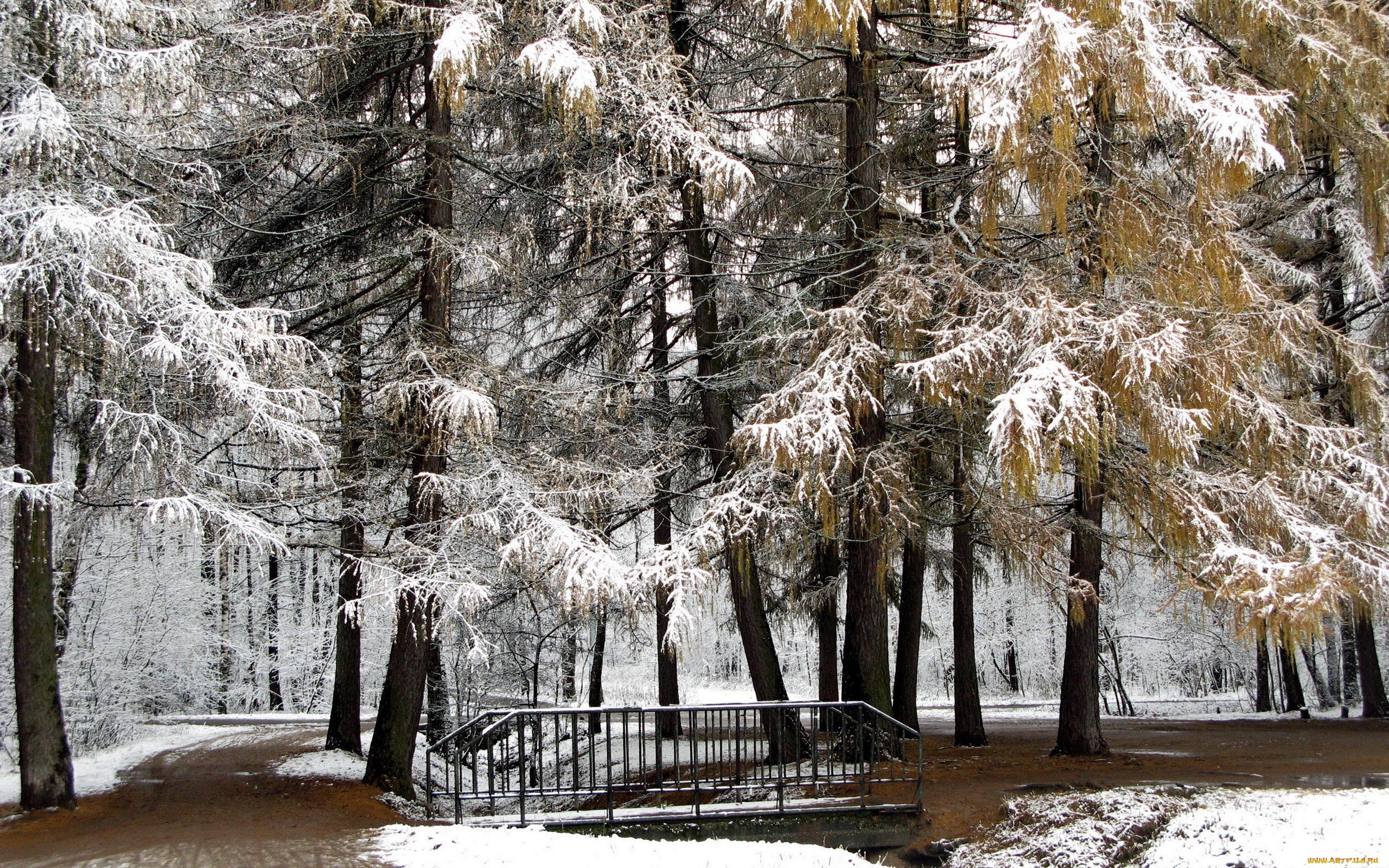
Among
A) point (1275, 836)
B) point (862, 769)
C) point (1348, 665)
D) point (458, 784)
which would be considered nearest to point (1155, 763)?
point (1275, 836)

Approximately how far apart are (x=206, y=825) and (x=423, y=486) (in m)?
3.67

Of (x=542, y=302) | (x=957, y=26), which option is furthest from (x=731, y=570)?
(x=957, y=26)

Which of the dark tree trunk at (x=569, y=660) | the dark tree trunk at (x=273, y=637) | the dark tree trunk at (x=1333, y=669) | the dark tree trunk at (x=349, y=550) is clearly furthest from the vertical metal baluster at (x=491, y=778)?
the dark tree trunk at (x=1333, y=669)

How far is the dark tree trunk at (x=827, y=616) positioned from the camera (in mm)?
13539

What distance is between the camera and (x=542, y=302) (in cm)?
1262

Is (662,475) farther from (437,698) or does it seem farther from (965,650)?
(965,650)

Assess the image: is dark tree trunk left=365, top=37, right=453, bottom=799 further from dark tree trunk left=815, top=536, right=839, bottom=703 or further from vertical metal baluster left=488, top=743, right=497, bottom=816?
dark tree trunk left=815, top=536, right=839, bottom=703

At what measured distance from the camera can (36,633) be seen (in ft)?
28.1

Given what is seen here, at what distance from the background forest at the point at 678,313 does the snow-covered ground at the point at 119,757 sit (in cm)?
94

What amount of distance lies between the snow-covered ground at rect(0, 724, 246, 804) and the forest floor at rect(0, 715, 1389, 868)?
297 millimetres

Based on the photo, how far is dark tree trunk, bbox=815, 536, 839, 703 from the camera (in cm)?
1354

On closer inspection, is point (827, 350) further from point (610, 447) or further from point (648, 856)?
point (648, 856)

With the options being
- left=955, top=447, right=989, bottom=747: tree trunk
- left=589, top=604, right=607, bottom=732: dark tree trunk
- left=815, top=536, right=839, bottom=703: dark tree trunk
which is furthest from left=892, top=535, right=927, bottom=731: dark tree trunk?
left=589, top=604, right=607, bottom=732: dark tree trunk

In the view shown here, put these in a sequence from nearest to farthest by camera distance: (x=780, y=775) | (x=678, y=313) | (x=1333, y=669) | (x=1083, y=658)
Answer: (x=780, y=775) < (x=1083, y=658) < (x=678, y=313) < (x=1333, y=669)
